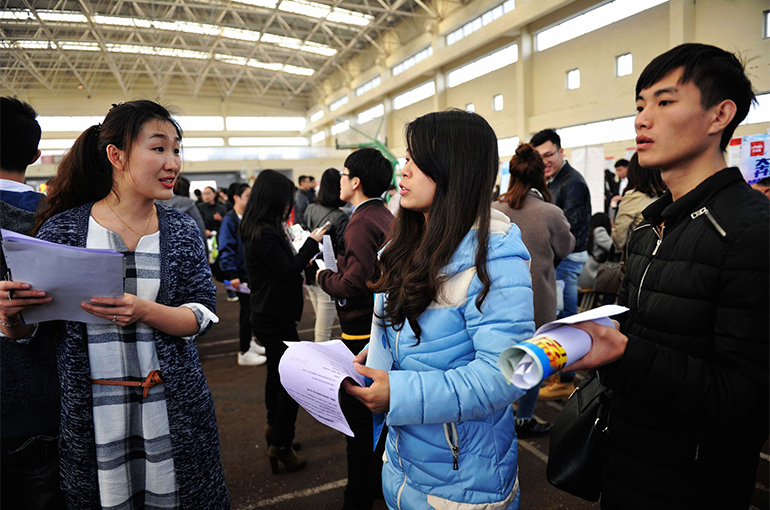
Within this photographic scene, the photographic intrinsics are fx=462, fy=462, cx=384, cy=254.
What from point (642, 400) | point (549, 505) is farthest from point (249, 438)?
point (642, 400)

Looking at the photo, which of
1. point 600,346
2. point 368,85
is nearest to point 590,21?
point 368,85

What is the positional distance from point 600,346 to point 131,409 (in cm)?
134

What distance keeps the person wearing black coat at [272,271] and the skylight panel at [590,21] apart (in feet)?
35.4

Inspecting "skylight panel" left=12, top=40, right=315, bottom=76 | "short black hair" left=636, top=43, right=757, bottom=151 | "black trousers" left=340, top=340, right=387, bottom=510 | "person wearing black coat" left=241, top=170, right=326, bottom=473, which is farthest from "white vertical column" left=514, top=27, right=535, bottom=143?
"skylight panel" left=12, top=40, right=315, bottom=76

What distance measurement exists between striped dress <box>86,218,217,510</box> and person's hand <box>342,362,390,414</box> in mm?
722

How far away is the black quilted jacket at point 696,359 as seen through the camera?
0.96m

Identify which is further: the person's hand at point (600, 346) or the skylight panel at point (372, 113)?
the skylight panel at point (372, 113)

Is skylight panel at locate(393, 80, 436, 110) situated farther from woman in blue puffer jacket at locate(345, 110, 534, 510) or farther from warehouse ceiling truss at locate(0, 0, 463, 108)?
woman in blue puffer jacket at locate(345, 110, 534, 510)

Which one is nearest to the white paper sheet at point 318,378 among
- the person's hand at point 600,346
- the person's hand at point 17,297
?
the person's hand at point 600,346

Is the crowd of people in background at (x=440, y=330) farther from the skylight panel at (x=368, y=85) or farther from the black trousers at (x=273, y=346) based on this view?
the skylight panel at (x=368, y=85)

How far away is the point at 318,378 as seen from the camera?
1.08m

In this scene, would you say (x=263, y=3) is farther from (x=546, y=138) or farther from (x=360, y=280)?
(x=360, y=280)

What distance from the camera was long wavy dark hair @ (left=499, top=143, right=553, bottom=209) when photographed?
2840 mm

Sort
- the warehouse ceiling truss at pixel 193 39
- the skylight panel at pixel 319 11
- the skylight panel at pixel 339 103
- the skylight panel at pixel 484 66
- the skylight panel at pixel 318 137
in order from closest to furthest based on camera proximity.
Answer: the skylight panel at pixel 484 66 → the warehouse ceiling truss at pixel 193 39 → the skylight panel at pixel 319 11 → the skylight panel at pixel 339 103 → the skylight panel at pixel 318 137
